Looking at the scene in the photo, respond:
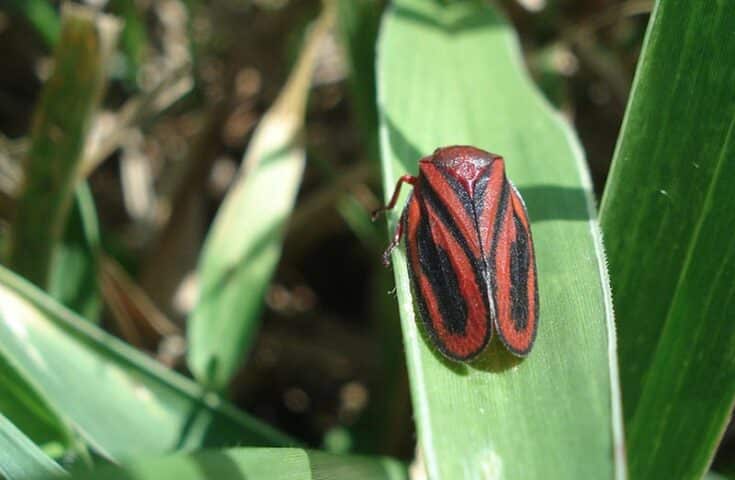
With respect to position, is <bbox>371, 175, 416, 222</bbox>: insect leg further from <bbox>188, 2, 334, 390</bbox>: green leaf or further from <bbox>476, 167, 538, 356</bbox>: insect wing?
<bbox>188, 2, 334, 390</bbox>: green leaf

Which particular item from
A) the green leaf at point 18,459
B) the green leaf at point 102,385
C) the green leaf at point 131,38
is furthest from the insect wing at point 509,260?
the green leaf at point 131,38

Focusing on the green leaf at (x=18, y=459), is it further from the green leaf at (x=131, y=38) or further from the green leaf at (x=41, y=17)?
the green leaf at (x=131, y=38)

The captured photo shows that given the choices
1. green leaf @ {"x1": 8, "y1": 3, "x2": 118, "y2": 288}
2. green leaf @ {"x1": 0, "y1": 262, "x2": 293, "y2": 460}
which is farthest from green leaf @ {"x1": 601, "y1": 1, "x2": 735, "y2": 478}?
green leaf @ {"x1": 8, "y1": 3, "x2": 118, "y2": 288}

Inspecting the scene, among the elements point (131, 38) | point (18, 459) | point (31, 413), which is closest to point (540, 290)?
point (18, 459)

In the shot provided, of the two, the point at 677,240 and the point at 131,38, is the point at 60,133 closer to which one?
the point at 131,38

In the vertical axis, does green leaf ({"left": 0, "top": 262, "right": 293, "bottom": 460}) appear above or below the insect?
below

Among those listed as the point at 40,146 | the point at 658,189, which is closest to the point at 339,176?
the point at 40,146
